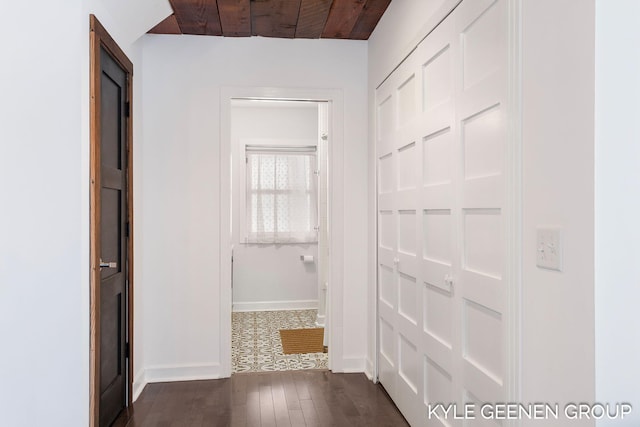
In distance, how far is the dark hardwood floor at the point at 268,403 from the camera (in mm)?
2830

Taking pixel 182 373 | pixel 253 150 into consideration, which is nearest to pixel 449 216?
pixel 182 373

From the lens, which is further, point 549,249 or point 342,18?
point 342,18

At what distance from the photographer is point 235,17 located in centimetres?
324

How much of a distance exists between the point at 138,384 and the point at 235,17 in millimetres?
2542

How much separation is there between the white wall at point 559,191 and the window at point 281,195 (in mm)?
4568

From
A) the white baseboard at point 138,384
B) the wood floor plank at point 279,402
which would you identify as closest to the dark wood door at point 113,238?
the white baseboard at point 138,384

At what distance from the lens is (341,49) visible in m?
3.73

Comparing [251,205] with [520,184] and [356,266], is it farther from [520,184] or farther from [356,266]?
[520,184]

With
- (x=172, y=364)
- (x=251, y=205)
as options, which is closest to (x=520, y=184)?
(x=172, y=364)

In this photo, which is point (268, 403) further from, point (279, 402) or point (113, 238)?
point (113, 238)

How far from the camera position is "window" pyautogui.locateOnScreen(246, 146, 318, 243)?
5.98m

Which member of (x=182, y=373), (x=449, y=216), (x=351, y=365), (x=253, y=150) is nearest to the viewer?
(x=449, y=216)

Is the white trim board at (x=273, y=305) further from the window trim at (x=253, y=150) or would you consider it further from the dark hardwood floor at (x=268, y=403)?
the dark hardwood floor at (x=268, y=403)

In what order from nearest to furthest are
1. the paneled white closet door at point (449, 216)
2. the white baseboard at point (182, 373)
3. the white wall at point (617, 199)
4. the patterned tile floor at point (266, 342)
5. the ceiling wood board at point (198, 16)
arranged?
the white wall at point (617, 199) → the paneled white closet door at point (449, 216) → the ceiling wood board at point (198, 16) → the white baseboard at point (182, 373) → the patterned tile floor at point (266, 342)
